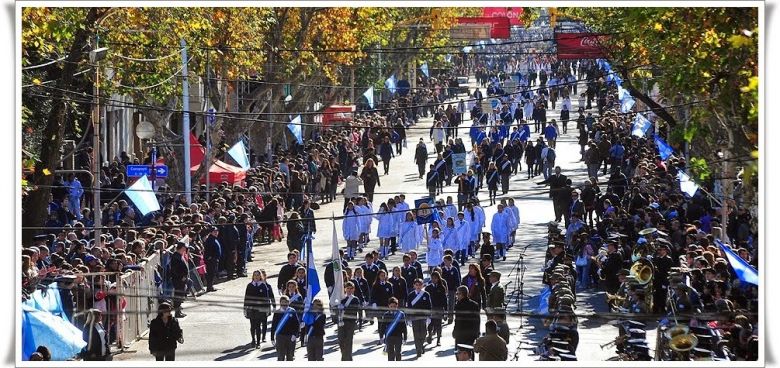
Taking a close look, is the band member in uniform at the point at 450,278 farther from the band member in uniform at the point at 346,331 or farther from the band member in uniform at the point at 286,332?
the band member in uniform at the point at 286,332

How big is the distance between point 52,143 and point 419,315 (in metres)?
5.95

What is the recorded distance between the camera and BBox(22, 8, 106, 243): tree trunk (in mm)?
22297

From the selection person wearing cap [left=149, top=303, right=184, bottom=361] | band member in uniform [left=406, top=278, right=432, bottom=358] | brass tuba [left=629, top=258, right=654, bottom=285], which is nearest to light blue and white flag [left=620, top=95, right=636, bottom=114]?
brass tuba [left=629, top=258, right=654, bottom=285]

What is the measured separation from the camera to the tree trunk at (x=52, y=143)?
22.3 metres

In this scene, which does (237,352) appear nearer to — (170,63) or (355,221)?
(355,221)

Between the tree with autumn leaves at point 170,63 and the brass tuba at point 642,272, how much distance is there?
4.66m

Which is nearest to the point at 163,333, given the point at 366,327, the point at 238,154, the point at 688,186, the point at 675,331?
the point at 366,327

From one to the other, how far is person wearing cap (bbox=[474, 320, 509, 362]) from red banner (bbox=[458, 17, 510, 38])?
4898 cm

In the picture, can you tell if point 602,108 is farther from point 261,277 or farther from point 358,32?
point 261,277

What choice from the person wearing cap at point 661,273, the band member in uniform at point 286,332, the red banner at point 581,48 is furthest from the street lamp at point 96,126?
the red banner at point 581,48

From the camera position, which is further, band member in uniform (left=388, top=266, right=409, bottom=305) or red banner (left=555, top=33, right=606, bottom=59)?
red banner (left=555, top=33, right=606, bottom=59)

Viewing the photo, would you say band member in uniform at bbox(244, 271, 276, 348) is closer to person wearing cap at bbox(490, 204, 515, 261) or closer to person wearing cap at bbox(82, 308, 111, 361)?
person wearing cap at bbox(82, 308, 111, 361)

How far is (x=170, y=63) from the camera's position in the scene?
30.8 meters
